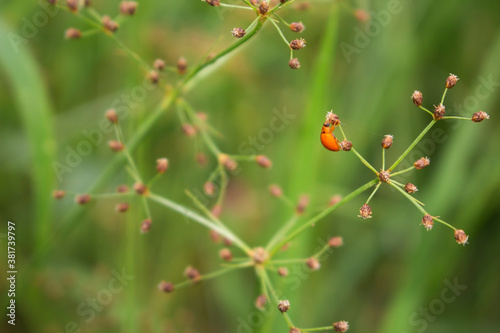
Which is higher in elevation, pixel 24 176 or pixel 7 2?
pixel 7 2

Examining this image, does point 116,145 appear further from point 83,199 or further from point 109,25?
point 109,25

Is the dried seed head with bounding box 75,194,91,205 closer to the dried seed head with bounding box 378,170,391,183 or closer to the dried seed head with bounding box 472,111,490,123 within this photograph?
the dried seed head with bounding box 378,170,391,183

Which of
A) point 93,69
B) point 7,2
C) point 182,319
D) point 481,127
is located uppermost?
point 7,2

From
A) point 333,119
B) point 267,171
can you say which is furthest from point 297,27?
point 267,171

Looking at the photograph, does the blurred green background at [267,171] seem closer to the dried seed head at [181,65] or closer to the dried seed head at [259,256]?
the dried seed head at [259,256]

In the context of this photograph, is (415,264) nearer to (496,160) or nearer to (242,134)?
(496,160)

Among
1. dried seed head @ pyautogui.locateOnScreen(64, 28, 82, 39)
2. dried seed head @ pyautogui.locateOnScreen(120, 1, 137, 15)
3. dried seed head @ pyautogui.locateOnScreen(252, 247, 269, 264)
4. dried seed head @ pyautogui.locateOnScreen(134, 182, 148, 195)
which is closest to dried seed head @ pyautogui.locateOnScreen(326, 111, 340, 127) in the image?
dried seed head @ pyautogui.locateOnScreen(252, 247, 269, 264)

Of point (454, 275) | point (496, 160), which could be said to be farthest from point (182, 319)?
point (496, 160)

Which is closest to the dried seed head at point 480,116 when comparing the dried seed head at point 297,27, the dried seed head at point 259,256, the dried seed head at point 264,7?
the dried seed head at point 297,27
